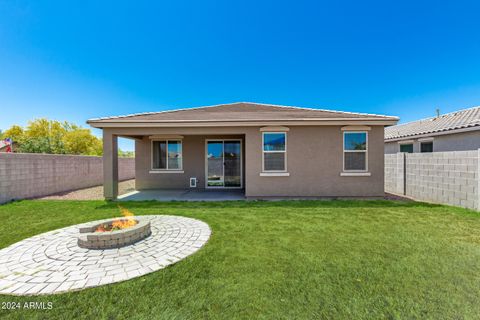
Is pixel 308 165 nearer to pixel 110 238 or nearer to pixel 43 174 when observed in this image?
pixel 110 238

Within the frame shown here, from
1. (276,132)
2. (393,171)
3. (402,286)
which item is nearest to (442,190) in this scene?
(393,171)

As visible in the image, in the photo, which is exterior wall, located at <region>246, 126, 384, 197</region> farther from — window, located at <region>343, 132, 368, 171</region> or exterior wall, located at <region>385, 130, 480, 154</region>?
exterior wall, located at <region>385, 130, 480, 154</region>

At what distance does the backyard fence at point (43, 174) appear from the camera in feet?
25.6

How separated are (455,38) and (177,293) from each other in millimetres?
23360

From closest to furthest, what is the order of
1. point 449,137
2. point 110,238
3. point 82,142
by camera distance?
1. point 110,238
2. point 449,137
3. point 82,142

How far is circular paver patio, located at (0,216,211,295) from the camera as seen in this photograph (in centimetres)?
270

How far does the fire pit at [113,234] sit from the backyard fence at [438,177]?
9.99 metres

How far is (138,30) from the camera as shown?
12.4 metres

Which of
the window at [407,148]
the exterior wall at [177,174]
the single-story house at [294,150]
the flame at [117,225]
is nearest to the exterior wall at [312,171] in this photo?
the single-story house at [294,150]

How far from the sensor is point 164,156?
1086cm

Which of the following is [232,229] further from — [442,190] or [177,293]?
[442,190]

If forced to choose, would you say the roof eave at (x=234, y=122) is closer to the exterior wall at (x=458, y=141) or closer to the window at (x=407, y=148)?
the exterior wall at (x=458, y=141)

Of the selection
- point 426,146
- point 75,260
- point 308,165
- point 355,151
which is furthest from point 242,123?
point 426,146

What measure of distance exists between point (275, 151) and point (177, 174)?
19.1 feet
